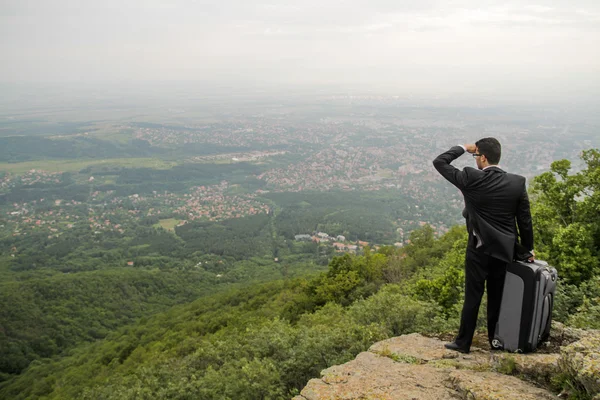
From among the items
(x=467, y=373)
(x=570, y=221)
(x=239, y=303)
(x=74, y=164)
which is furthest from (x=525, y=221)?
(x=74, y=164)

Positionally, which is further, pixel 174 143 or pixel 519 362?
pixel 174 143

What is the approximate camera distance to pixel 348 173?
110438 millimetres

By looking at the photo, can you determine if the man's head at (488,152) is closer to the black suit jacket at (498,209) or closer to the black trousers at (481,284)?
the black suit jacket at (498,209)

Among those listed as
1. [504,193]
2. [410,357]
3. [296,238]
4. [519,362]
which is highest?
[504,193]

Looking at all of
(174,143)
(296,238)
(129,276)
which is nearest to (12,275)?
(129,276)

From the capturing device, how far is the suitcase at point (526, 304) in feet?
10.1

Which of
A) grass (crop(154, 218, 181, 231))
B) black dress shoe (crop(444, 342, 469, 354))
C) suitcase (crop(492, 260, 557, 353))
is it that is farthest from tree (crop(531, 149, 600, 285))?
grass (crop(154, 218, 181, 231))

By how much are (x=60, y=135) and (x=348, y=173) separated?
446 feet

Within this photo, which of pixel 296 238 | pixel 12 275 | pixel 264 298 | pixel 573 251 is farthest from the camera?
pixel 296 238

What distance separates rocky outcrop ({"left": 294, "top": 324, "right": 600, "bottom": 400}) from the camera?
2.51 metres

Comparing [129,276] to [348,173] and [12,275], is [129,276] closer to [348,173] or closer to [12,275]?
[12,275]

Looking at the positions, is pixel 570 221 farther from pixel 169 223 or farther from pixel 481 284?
pixel 169 223

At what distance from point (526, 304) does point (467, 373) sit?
0.84m

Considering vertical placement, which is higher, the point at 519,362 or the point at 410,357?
the point at 519,362
